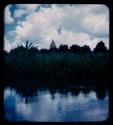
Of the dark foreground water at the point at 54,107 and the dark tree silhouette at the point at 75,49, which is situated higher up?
the dark tree silhouette at the point at 75,49

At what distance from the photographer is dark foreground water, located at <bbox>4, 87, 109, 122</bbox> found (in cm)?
173

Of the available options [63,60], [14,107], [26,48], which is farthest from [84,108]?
[26,48]

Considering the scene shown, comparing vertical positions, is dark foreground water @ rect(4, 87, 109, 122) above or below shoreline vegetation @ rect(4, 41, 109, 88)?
below

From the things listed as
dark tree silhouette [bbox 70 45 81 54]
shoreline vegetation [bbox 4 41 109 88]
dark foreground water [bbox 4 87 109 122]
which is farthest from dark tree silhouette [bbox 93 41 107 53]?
dark foreground water [bbox 4 87 109 122]

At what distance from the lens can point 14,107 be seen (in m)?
1.73

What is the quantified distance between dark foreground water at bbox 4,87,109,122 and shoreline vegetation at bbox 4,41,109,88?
12cm

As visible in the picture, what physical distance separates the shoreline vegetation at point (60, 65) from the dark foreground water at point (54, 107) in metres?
0.12

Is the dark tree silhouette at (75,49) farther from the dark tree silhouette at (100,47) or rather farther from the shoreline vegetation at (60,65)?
the dark tree silhouette at (100,47)

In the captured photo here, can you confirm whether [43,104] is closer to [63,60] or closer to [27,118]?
[27,118]

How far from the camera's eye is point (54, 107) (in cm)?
173

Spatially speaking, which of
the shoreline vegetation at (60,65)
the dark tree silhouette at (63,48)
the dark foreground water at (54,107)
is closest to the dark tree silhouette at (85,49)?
the shoreline vegetation at (60,65)

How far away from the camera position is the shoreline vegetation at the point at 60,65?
6.04 ft

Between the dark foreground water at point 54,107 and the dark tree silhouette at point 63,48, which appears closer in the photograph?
the dark foreground water at point 54,107

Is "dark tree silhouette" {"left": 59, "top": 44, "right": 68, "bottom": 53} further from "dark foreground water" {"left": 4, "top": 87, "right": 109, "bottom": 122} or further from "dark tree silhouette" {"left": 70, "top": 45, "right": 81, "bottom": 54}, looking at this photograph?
"dark foreground water" {"left": 4, "top": 87, "right": 109, "bottom": 122}
